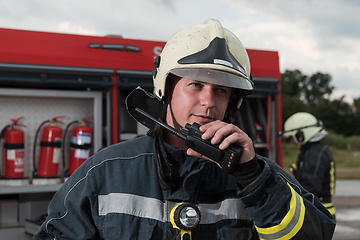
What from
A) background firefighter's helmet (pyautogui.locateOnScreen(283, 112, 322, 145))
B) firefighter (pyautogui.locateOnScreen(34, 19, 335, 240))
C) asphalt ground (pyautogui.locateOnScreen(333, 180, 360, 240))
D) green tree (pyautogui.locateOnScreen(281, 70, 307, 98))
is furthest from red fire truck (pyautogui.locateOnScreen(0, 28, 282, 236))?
green tree (pyautogui.locateOnScreen(281, 70, 307, 98))

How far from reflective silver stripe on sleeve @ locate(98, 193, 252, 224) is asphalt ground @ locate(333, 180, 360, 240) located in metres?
5.48

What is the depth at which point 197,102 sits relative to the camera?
4.88ft

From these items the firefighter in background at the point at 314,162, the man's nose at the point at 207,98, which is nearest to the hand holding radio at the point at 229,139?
the man's nose at the point at 207,98

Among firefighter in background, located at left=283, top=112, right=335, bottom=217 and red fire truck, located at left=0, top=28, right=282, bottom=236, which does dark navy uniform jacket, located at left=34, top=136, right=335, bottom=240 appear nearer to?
red fire truck, located at left=0, top=28, right=282, bottom=236

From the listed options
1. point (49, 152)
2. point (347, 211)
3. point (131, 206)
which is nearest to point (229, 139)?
point (131, 206)

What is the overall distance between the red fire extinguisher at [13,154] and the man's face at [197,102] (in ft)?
7.25

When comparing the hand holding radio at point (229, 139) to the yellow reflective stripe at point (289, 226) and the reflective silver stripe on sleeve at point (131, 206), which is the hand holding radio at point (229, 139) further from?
the reflective silver stripe on sleeve at point (131, 206)

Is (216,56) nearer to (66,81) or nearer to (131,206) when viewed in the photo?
(131,206)

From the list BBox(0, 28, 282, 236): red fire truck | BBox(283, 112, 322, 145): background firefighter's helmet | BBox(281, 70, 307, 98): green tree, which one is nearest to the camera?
BBox(0, 28, 282, 236): red fire truck

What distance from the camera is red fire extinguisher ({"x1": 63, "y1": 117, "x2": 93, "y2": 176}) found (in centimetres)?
334

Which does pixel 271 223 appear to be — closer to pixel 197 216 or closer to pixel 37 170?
pixel 197 216

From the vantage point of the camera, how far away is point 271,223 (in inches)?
50.0

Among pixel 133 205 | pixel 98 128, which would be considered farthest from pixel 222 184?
pixel 98 128

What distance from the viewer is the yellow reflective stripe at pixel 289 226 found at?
1.26 m
